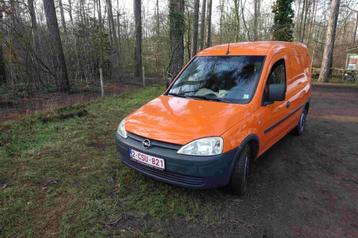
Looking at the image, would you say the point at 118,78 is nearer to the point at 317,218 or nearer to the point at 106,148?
the point at 106,148

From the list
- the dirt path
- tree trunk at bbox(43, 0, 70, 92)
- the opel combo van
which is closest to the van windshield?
the opel combo van

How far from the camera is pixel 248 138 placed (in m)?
2.77

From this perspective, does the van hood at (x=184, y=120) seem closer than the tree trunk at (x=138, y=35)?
Yes

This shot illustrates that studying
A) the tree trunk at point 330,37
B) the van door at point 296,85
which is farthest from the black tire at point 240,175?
the tree trunk at point 330,37

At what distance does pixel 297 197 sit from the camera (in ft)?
9.61

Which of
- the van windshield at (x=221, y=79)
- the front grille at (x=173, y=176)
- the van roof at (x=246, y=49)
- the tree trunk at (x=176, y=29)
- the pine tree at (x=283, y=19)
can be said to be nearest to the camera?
the front grille at (x=173, y=176)

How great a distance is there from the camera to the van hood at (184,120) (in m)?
2.50

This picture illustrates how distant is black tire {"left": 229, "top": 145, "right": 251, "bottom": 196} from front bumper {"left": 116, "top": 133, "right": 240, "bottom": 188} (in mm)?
126

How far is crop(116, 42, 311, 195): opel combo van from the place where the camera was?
2.45 meters

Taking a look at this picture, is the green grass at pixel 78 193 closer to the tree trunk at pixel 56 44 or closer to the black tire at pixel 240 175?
the black tire at pixel 240 175

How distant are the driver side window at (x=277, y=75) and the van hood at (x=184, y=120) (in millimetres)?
581

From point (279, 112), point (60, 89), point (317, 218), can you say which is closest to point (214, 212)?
point (317, 218)

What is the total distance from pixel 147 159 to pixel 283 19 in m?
17.2

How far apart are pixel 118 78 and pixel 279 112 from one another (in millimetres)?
11700
